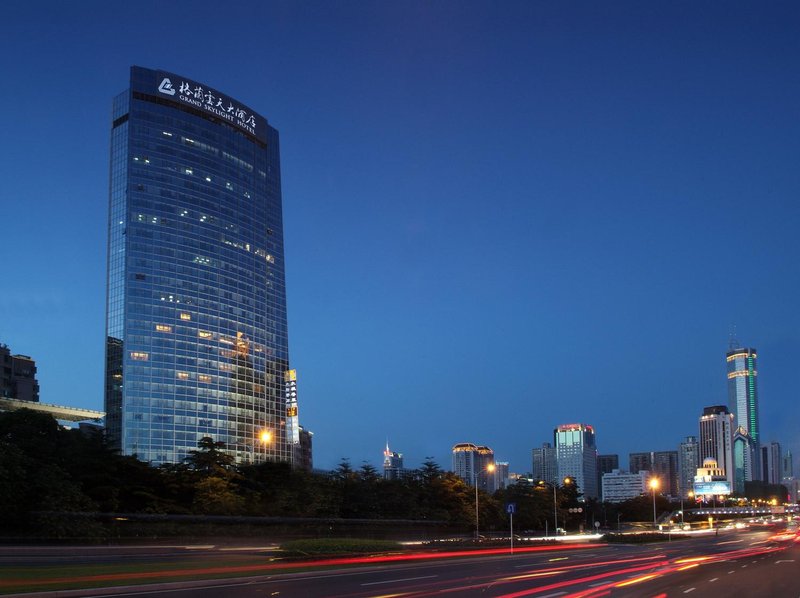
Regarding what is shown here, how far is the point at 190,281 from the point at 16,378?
40.7 m

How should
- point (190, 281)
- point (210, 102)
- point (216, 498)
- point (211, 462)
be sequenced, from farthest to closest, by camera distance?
point (210, 102)
point (190, 281)
point (211, 462)
point (216, 498)

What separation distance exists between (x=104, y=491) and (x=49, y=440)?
324 inches

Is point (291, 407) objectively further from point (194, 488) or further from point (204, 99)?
point (194, 488)

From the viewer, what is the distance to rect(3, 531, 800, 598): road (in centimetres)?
3186

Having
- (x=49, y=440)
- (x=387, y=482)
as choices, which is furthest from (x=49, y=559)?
(x=387, y=482)

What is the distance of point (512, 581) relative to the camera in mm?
37781

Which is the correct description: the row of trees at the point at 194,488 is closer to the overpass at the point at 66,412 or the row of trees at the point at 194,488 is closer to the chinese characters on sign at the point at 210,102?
the overpass at the point at 66,412

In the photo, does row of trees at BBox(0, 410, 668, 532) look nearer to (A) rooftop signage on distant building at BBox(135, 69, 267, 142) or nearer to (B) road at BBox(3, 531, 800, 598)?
(B) road at BBox(3, 531, 800, 598)

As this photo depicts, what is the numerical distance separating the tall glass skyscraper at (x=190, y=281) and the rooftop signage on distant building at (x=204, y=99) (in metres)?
0.28

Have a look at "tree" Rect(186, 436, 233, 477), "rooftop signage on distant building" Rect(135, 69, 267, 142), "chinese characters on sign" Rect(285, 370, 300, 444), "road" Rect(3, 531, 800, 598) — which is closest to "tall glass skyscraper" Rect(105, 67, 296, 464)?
"rooftop signage on distant building" Rect(135, 69, 267, 142)

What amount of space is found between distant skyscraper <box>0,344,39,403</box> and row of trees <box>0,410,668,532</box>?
6801cm

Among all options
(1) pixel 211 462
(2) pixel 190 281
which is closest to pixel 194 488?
(1) pixel 211 462

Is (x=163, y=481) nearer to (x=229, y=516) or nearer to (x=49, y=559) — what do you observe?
(x=229, y=516)

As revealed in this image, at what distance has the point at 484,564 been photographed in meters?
51.3
